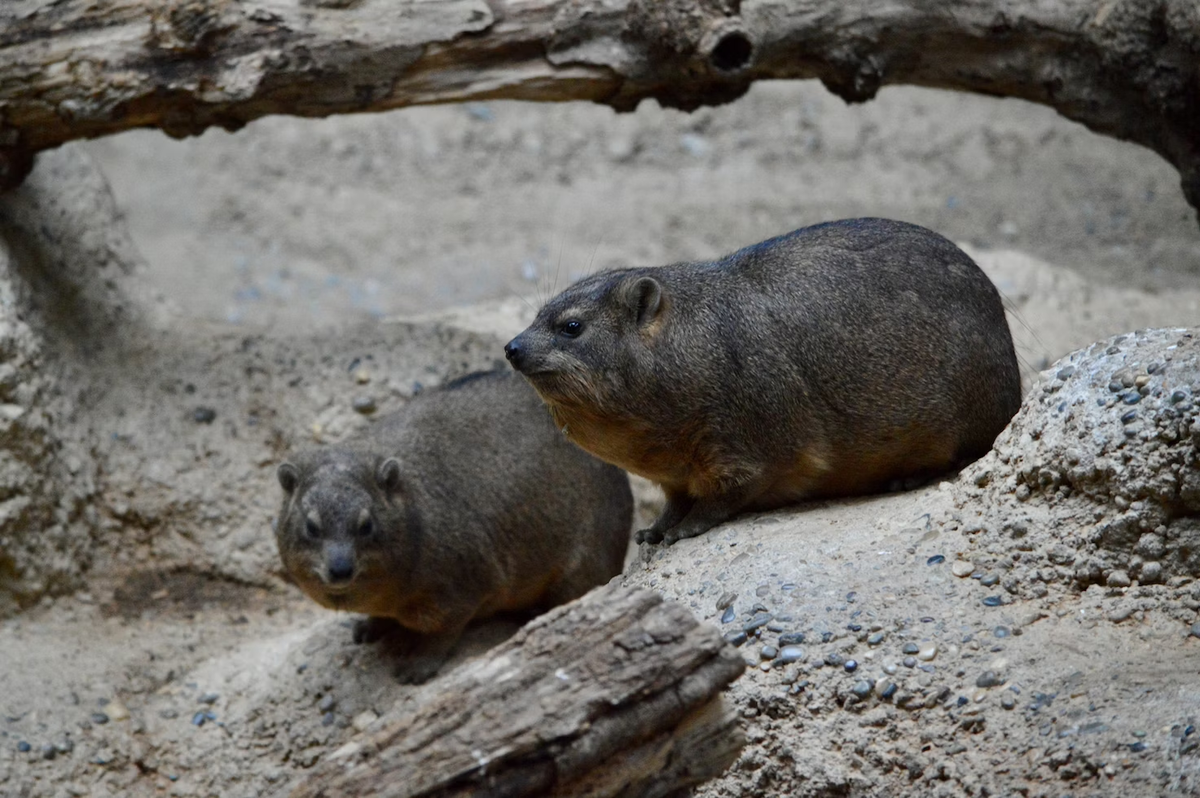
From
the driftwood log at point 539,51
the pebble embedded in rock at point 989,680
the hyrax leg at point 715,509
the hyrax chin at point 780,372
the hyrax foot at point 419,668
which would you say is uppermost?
the driftwood log at point 539,51

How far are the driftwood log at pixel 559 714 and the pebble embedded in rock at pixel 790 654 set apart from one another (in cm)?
112

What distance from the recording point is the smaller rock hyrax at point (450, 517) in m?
6.75

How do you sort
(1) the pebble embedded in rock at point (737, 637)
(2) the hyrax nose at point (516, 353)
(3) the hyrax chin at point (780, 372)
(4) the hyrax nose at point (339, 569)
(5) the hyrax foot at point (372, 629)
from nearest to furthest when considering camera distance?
1. (1) the pebble embedded in rock at point (737, 637)
2. (2) the hyrax nose at point (516, 353)
3. (3) the hyrax chin at point (780, 372)
4. (4) the hyrax nose at point (339, 569)
5. (5) the hyrax foot at point (372, 629)

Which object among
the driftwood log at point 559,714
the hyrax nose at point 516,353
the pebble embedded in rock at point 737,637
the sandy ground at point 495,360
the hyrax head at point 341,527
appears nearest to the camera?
the driftwood log at point 559,714

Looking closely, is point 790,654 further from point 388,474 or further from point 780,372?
point 388,474

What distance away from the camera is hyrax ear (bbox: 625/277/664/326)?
5770 millimetres

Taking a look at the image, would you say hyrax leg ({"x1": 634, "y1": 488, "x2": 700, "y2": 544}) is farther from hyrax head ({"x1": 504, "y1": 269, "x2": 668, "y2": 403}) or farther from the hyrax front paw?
hyrax head ({"x1": 504, "y1": 269, "x2": 668, "y2": 403})

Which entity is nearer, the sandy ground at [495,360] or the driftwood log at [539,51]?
the sandy ground at [495,360]

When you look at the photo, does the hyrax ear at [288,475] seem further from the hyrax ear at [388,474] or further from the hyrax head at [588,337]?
the hyrax head at [588,337]

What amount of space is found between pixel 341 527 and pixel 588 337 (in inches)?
74.2

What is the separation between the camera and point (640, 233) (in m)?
12.0

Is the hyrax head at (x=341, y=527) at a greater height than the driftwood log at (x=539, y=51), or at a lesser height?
lesser

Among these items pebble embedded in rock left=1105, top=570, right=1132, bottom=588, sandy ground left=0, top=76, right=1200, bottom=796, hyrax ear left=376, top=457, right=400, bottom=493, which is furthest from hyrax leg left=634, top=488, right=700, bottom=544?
pebble embedded in rock left=1105, top=570, right=1132, bottom=588

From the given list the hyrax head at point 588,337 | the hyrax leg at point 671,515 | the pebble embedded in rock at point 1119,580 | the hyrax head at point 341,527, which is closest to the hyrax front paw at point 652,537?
the hyrax leg at point 671,515
